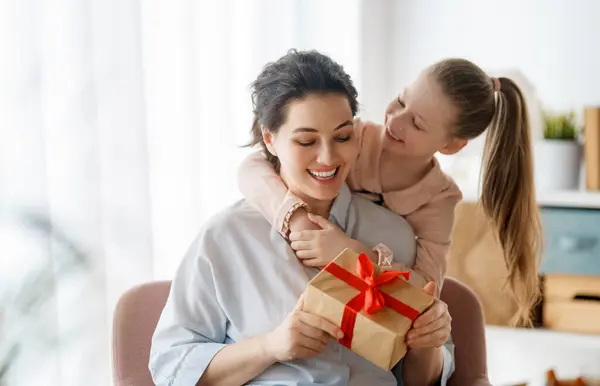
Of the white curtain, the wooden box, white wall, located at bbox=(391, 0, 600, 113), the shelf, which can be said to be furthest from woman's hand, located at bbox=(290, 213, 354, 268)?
white wall, located at bbox=(391, 0, 600, 113)

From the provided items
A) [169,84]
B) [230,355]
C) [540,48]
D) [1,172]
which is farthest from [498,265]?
[1,172]

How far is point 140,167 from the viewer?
1.79m

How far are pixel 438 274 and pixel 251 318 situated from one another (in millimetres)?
377

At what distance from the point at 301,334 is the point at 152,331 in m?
0.44

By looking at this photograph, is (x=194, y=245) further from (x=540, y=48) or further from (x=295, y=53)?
(x=540, y=48)

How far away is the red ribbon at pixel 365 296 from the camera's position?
1180 millimetres

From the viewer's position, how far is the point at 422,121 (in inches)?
59.0

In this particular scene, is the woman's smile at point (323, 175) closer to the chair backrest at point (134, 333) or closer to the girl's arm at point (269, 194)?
the girl's arm at point (269, 194)

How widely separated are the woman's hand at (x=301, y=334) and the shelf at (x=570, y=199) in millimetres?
1360

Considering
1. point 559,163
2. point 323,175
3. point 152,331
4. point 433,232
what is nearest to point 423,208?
point 433,232

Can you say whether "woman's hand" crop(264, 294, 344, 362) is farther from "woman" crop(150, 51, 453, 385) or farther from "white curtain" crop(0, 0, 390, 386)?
A: "white curtain" crop(0, 0, 390, 386)

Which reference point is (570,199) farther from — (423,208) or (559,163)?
(423,208)

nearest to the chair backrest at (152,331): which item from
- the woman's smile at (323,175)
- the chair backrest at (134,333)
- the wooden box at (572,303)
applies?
the chair backrest at (134,333)

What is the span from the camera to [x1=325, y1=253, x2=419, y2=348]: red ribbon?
118cm
